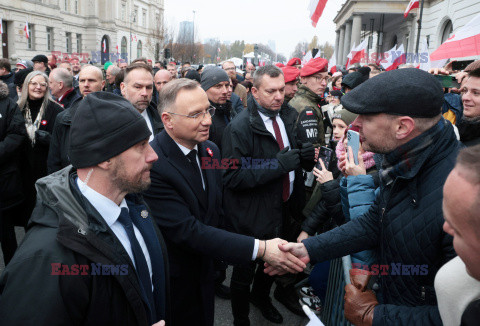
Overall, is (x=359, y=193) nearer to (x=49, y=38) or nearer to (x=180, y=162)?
(x=180, y=162)

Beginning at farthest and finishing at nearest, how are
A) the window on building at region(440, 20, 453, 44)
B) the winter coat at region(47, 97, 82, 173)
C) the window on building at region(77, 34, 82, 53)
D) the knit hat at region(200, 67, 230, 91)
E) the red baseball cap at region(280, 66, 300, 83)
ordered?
the window on building at region(77, 34, 82, 53) → the window on building at region(440, 20, 453, 44) → the red baseball cap at region(280, 66, 300, 83) → the knit hat at region(200, 67, 230, 91) → the winter coat at region(47, 97, 82, 173)

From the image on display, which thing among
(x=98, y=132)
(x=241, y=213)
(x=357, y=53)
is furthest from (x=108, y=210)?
(x=357, y=53)

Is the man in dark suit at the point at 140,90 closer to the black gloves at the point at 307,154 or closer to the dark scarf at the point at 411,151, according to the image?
the black gloves at the point at 307,154

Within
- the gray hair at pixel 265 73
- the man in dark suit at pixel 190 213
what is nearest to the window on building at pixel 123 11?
the gray hair at pixel 265 73

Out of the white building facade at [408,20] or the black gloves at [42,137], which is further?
the white building facade at [408,20]

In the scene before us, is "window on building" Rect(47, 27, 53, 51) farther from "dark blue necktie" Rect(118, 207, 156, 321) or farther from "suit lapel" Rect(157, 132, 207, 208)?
"dark blue necktie" Rect(118, 207, 156, 321)

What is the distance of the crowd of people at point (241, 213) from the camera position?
1.45 meters

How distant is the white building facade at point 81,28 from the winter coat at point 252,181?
18.7 meters

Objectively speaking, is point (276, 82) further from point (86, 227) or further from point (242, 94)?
point (242, 94)

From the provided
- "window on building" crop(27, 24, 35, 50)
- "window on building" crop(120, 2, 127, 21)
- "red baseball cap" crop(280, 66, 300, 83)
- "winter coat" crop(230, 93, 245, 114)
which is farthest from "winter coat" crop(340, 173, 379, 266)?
"window on building" crop(120, 2, 127, 21)

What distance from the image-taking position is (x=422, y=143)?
6.24 ft

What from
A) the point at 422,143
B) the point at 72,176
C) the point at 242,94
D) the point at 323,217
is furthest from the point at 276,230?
the point at 242,94

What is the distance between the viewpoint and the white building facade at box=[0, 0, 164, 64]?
31.7 m

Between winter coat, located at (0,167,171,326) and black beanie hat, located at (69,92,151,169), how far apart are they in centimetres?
13
